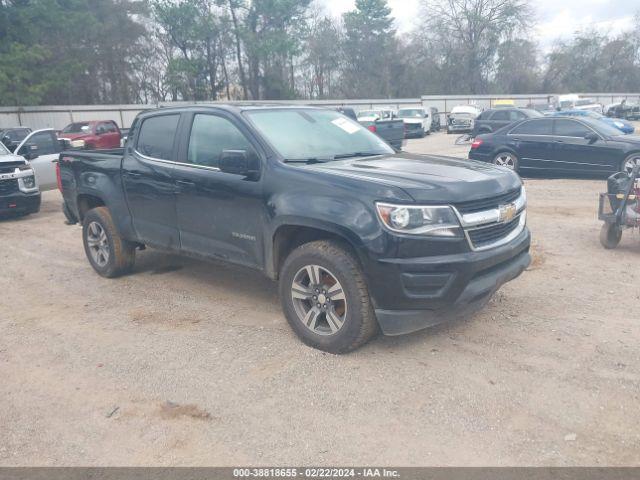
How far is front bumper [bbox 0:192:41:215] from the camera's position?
10.2 metres

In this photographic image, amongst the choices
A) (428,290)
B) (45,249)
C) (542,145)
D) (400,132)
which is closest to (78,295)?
(45,249)

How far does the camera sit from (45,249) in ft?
26.6

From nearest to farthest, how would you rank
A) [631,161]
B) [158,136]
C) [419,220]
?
[419,220] → [158,136] → [631,161]

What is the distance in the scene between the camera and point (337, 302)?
415 cm

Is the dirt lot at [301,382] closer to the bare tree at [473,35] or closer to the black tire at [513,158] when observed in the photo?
the black tire at [513,158]

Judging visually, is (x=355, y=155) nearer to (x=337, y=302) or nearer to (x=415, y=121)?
(x=337, y=302)

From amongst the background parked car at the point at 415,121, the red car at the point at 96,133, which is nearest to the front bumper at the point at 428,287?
the red car at the point at 96,133

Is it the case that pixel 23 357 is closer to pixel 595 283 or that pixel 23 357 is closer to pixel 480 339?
pixel 480 339

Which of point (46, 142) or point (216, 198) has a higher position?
point (46, 142)

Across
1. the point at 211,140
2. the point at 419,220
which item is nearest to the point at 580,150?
the point at 211,140

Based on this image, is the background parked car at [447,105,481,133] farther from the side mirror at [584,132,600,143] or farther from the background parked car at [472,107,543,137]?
the side mirror at [584,132,600,143]

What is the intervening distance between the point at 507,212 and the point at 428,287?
3.06 ft

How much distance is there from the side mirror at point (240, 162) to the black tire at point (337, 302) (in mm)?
760

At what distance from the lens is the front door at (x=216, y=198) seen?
4.55 m
